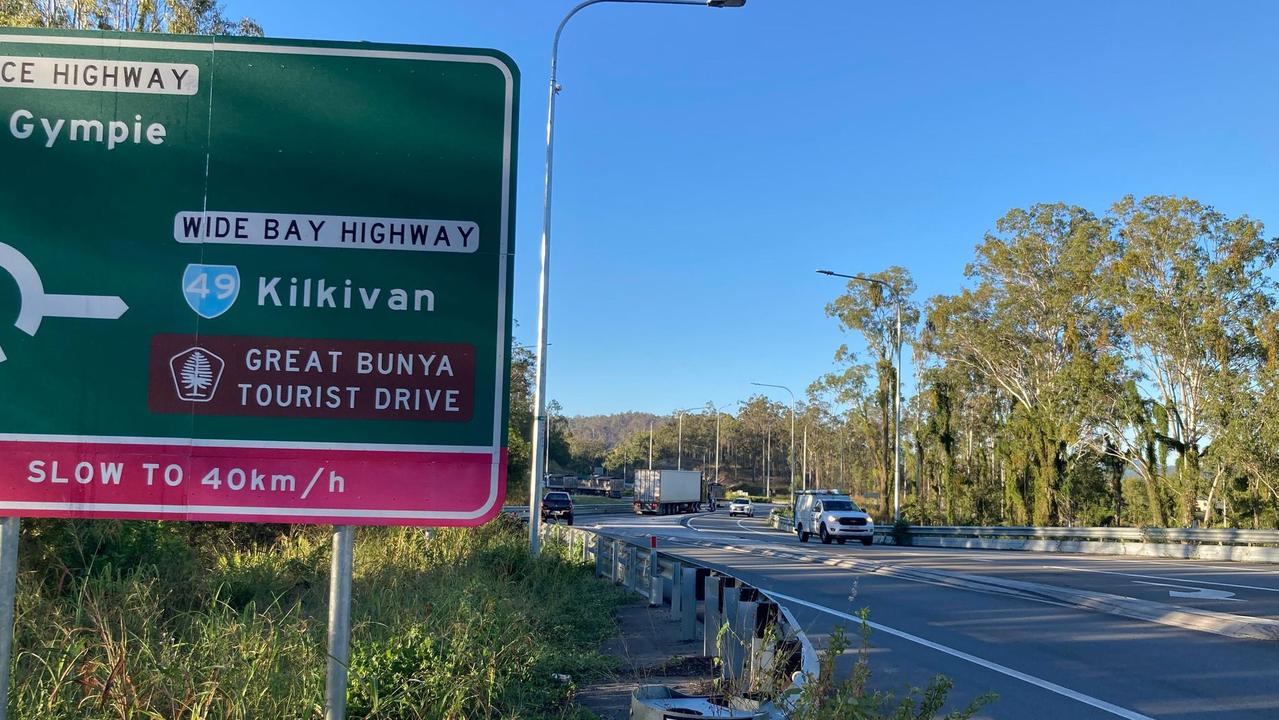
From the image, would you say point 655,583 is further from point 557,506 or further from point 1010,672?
point 557,506

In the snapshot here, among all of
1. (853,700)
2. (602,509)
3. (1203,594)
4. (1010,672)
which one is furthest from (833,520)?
(602,509)

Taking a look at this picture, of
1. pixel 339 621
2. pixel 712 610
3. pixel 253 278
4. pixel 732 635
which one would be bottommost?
pixel 712 610

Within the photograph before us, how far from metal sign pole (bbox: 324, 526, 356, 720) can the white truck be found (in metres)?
73.3

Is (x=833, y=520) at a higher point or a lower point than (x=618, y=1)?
lower

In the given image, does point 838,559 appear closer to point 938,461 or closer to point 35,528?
point 35,528

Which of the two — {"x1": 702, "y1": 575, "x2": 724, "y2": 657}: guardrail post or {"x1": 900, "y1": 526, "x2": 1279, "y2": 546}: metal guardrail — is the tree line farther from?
{"x1": 702, "y1": 575, "x2": 724, "y2": 657}: guardrail post

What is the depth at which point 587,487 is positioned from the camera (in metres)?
113

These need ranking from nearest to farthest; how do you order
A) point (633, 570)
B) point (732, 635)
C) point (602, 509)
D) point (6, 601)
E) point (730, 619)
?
point (6, 601) → point (732, 635) → point (730, 619) → point (633, 570) → point (602, 509)

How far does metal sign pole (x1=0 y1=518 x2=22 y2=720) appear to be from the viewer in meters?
3.06

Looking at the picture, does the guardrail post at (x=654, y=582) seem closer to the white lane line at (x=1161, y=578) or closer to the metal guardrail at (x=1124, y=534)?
the white lane line at (x=1161, y=578)

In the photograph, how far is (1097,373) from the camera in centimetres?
4053

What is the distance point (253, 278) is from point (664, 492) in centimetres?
7426

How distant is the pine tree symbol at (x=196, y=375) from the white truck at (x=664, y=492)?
7333cm

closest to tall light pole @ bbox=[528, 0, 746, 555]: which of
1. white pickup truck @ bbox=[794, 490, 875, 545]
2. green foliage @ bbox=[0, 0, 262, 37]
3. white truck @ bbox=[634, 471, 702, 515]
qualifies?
green foliage @ bbox=[0, 0, 262, 37]
